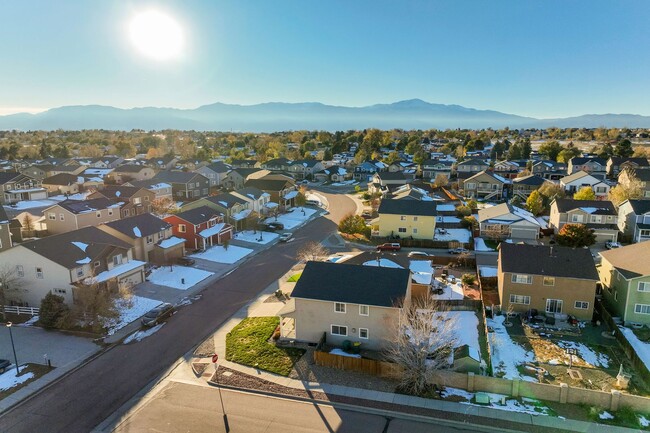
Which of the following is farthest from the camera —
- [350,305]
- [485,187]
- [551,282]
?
[485,187]

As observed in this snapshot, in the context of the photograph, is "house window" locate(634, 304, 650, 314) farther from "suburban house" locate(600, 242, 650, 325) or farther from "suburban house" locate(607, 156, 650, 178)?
"suburban house" locate(607, 156, 650, 178)

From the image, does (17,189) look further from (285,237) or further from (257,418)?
(257,418)

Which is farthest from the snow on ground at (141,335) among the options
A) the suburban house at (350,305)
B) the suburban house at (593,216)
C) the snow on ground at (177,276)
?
the suburban house at (593,216)

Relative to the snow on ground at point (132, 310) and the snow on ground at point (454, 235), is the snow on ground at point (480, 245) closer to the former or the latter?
the snow on ground at point (454, 235)

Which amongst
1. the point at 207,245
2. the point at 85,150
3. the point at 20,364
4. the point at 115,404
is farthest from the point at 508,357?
the point at 85,150

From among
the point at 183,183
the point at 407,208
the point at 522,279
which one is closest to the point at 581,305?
the point at 522,279
